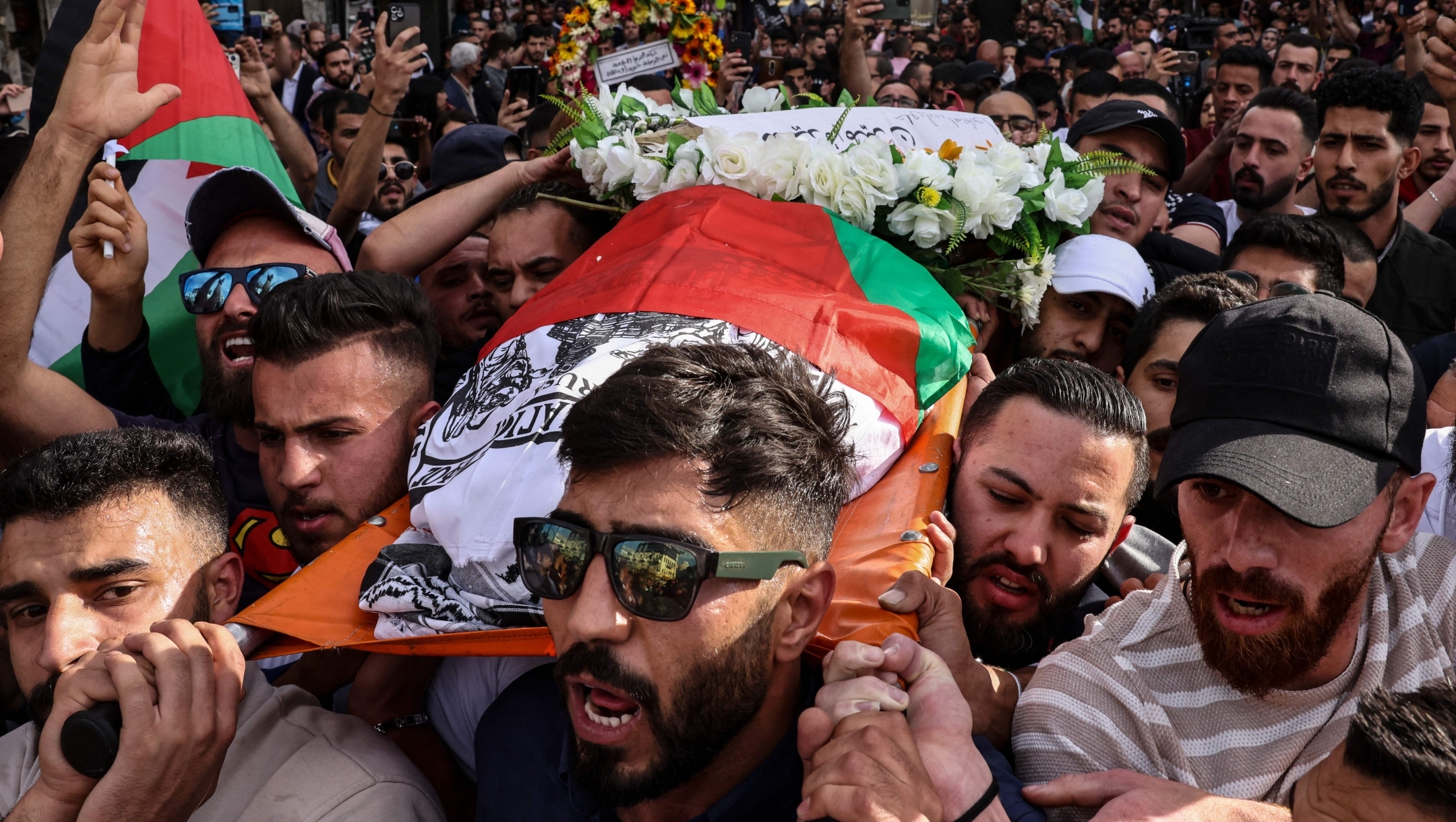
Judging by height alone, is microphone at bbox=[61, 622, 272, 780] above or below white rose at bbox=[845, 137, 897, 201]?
below

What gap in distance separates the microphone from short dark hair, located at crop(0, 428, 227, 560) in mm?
643

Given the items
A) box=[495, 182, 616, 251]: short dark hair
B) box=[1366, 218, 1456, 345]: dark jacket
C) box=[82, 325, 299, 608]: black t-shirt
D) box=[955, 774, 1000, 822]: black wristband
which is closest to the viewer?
box=[955, 774, 1000, 822]: black wristband

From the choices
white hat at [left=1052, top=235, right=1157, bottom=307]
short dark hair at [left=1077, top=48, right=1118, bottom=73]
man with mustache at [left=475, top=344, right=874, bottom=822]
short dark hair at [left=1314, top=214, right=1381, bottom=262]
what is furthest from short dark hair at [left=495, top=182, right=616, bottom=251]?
short dark hair at [left=1077, top=48, right=1118, bottom=73]

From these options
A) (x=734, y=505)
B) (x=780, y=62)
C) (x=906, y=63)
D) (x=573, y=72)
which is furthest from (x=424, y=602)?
(x=906, y=63)

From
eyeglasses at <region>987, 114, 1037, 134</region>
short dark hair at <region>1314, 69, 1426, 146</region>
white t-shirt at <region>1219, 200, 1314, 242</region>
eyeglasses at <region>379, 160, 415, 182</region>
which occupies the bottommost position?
eyeglasses at <region>379, 160, 415, 182</region>

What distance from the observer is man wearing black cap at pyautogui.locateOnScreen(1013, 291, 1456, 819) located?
2021 millimetres

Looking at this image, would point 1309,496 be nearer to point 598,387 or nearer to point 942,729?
point 942,729

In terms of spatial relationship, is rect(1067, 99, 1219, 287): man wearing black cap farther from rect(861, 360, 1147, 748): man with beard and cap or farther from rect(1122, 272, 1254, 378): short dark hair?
rect(861, 360, 1147, 748): man with beard and cap

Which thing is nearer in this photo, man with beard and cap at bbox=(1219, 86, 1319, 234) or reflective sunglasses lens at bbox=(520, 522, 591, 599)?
reflective sunglasses lens at bbox=(520, 522, 591, 599)

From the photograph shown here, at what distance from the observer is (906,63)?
11.1 meters

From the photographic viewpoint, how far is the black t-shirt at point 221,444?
3.13 meters

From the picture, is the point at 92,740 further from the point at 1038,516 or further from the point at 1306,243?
the point at 1306,243

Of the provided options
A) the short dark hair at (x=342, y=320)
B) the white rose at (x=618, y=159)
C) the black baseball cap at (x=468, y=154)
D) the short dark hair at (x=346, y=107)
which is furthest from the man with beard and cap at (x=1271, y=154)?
the short dark hair at (x=346, y=107)

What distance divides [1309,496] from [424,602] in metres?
1.63
